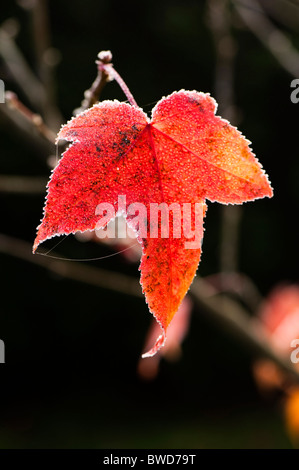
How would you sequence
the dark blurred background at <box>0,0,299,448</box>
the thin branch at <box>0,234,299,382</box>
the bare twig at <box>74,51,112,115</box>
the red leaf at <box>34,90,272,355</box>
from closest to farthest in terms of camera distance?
the red leaf at <box>34,90,272,355</box>
the bare twig at <box>74,51,112,115</box>
the thin branch at <box>0,234,299,382</box>
the dark blurred background at <box>0,0,299,448</box>

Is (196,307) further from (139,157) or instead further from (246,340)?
(139,157)

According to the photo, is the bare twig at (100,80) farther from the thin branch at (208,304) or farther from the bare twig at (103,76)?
the thin branch at (208,304)

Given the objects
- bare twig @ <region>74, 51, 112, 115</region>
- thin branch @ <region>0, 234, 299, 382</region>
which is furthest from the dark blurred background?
bare twig @ <region>74, 51, 112, 115</region>

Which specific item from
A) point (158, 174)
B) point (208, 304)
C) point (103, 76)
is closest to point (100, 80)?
point (103, 76)

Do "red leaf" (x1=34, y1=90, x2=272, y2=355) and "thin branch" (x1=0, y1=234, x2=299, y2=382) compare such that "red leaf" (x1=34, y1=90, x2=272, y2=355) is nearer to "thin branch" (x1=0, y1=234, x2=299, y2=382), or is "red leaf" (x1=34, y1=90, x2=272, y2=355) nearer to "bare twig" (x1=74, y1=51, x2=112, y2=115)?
"bare twig" (x1=74, y1=51, x2=112, y2=115)

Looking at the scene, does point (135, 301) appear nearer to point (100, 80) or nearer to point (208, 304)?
point (208, 304)

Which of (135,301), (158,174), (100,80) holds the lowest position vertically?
(158,174)
